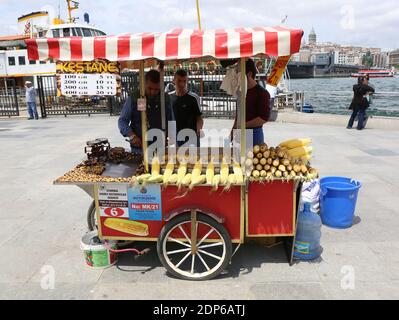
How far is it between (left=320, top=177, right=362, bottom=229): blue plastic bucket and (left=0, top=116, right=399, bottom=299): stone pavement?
0.61 feet

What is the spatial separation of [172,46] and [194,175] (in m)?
1.24

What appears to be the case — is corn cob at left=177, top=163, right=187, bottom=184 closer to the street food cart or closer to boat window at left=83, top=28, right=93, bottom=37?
the street food cart

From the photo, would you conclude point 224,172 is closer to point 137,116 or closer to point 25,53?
point 137,116

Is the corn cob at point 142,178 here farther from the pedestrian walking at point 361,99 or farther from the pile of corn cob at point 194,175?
the pedestrian walking at point 361,99

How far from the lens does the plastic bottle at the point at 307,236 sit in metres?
3.76

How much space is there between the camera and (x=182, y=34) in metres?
3.06

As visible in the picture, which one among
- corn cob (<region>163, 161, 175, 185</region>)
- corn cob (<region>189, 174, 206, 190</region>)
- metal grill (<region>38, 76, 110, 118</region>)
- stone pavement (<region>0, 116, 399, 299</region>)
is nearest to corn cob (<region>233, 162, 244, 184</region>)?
corn cob (<region>189, 174, 206, 190</region>)

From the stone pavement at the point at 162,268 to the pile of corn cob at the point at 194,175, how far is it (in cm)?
103

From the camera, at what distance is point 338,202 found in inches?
180

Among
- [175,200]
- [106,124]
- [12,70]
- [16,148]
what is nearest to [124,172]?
[175,200]

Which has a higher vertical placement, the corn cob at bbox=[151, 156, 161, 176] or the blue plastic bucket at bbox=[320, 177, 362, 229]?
the corn cob at bbox=[151, 156, 161, 176]

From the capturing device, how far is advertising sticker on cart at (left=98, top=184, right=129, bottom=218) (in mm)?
3533

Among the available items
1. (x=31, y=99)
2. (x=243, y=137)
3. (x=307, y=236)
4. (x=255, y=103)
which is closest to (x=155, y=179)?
(x=243, y=137)

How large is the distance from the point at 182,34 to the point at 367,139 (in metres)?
9.52
